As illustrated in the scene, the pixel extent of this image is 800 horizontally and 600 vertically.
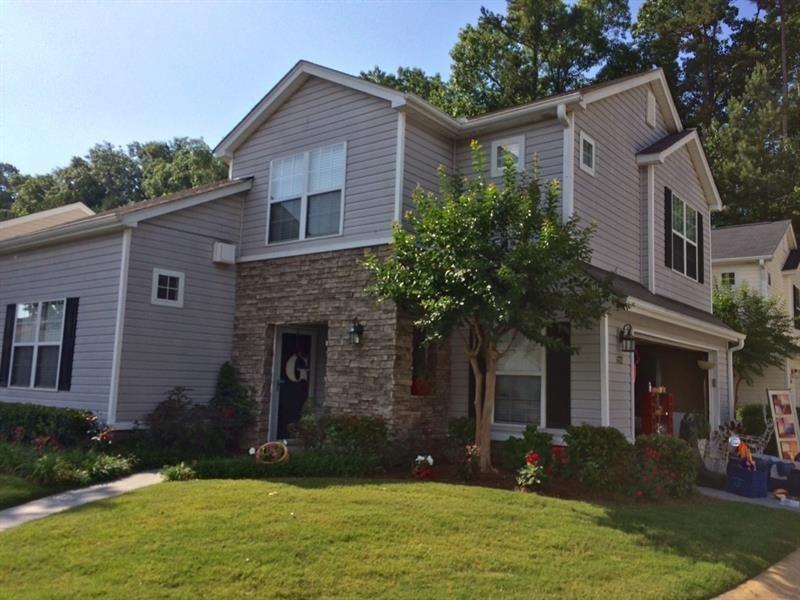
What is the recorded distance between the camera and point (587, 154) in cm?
1092

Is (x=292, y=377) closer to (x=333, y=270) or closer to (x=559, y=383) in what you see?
(x=333, y=270)

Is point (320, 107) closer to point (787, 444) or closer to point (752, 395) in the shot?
point (787, 444)

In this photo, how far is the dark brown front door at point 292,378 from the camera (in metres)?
12.1

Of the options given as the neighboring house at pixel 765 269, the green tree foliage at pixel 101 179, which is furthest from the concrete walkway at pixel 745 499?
the green tree foliage at pixel 101 179

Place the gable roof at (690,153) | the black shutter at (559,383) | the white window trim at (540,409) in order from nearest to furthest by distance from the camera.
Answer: the black shutter at (559,383) → the white window trim at (540,409) → the gable roof at (690,153)

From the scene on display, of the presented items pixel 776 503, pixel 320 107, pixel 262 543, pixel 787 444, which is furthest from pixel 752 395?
pixel 262 543

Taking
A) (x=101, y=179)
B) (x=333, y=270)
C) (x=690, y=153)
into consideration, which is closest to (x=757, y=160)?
(x=690, y=153)

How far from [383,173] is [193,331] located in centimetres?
454

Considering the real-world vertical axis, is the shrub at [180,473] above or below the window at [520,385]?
below

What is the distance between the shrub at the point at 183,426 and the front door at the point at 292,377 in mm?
1311

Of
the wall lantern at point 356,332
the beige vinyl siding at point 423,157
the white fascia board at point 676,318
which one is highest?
the beige vinyl siding at point 423,157

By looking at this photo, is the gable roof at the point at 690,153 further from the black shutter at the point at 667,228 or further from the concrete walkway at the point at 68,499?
the concrete walkway at the point at 68,499

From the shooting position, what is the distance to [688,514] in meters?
7.87

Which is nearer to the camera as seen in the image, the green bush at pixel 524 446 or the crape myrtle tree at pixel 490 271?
the crape myrtle tree at pixel 490 271
